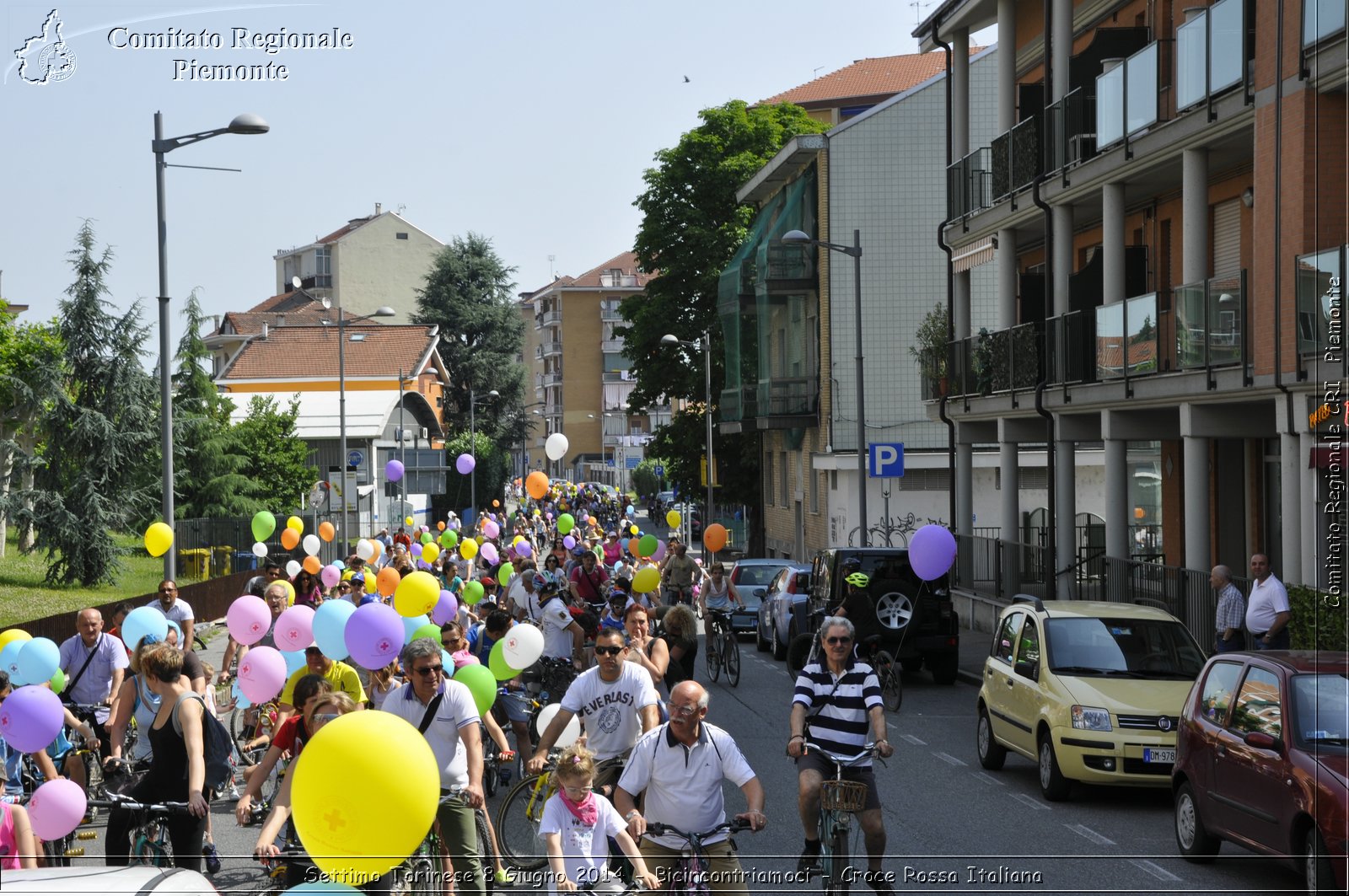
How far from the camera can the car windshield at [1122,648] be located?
13.0 metres

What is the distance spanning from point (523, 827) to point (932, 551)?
325 inches

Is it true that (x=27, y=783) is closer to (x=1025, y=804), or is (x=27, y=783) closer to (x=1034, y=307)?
(x=1025, y=804)

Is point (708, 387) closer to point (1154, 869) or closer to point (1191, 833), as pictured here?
point (1191, 833)

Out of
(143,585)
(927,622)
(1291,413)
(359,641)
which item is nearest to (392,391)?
(143,585)

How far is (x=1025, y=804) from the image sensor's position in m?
12.5

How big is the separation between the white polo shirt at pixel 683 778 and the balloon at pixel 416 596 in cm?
739

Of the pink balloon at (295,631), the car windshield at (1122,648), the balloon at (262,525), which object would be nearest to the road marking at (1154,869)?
the car windshield at (1122,648)

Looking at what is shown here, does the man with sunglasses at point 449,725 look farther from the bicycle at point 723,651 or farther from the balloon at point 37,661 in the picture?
the bicycle at point 723,651

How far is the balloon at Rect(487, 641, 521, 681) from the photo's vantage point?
Answer: 11.9 meters

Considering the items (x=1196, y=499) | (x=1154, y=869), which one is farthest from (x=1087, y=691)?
(x=1196, y=499)

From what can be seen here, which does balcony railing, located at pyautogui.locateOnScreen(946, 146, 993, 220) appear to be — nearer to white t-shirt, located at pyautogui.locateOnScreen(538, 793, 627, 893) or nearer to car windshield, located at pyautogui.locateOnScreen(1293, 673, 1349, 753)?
car windshield, located at pyautogui.locateOnScreen(1293, 673, 1349, 753)

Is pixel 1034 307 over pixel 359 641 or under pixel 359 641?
over

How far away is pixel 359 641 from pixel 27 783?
8.54 feet

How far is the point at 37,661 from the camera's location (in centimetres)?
1116
